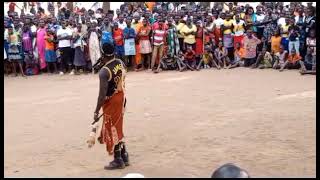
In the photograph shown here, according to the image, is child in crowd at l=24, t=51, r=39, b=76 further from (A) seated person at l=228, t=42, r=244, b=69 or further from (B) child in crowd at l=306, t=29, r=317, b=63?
(B) child in crowd at l=306, t=29, r=317, b=63

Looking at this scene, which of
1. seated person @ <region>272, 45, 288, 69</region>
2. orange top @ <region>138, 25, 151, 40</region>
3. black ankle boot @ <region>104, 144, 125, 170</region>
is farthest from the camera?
orange top @ <region>138, 25, 151, 40</region>

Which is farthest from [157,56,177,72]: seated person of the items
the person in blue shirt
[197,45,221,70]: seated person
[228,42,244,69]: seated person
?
[228,42,244,69]: seated person

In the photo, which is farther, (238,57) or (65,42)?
(65,42)

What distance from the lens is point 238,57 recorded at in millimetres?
15078

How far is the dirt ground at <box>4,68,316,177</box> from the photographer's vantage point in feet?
20.8

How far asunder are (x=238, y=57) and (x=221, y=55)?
0.46 meters

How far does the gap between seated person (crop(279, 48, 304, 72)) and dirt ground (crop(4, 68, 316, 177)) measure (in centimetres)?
104

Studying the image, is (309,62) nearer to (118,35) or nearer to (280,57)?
(280,57)

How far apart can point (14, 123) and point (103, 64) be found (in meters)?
3.36

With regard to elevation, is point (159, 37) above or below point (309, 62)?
above

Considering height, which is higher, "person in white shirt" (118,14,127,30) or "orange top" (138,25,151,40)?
"person in white shirt" (118,14,127,30)

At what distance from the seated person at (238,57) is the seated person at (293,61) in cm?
A: 130

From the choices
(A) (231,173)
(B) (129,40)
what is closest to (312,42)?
(B) (129,40)

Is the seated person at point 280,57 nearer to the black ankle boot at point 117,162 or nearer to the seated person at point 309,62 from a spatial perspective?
the seated person at point 309,62
